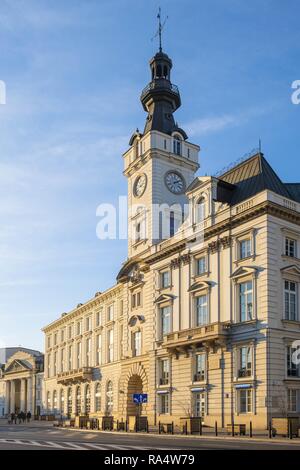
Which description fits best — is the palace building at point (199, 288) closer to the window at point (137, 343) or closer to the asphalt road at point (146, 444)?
the window at point (137, 343)

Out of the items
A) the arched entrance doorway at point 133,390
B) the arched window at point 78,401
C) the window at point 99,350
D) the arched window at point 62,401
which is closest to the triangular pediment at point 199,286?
the arched entrance doorway at point 133,390

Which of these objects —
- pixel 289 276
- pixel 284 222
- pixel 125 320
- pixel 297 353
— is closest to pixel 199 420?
pixel 297 353

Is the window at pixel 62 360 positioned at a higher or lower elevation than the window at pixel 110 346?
lower

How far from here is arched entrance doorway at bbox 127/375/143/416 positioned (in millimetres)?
63688

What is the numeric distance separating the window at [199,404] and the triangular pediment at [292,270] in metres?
11.9

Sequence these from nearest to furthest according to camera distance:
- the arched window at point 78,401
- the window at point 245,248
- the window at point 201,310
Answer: the window at point 245,248 → the window at point 201,310 → the arched window at point 78,401

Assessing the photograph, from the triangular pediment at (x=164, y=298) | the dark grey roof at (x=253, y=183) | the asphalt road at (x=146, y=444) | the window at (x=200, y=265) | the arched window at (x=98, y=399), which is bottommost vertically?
the arched window at (x=98, y=399)

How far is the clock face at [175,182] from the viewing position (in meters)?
66.9

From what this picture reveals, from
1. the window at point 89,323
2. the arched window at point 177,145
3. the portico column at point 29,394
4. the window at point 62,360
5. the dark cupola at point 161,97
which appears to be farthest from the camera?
the portico column at point 29,394

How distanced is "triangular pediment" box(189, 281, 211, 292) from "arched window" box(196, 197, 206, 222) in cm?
540

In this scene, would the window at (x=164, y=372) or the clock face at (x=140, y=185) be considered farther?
the clock face at (x=140, y=185)

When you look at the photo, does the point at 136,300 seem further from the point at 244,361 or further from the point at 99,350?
the point at 244,361

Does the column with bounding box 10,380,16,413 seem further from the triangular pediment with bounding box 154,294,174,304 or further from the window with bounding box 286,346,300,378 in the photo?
the window with bounding box 286,346,300,378

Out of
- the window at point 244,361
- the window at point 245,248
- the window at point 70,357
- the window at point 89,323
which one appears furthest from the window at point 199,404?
the window at point 70,357
